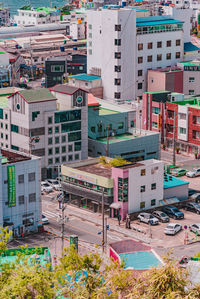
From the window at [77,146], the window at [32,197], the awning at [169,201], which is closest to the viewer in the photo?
the window at [32,197]

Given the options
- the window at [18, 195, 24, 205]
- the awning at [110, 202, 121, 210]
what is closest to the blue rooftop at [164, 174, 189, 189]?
the awning at [110, 202, 121, 210]

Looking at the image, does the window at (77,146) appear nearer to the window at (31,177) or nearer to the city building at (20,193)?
the city building at (20,193)

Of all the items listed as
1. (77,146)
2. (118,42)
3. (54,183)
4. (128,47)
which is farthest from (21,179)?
(128,47)

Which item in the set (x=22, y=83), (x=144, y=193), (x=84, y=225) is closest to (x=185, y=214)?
(x=144, y=193)

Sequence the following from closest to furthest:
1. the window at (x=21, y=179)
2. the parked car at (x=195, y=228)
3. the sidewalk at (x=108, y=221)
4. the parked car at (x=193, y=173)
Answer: the sidewalk at (x=108, y=221)
the window at (x=21, y=179)
the parked car at (x=195, y=228)
the parked car at (x=193, y=173)

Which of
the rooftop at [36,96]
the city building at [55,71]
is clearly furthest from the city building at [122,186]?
the city building at [55,71]

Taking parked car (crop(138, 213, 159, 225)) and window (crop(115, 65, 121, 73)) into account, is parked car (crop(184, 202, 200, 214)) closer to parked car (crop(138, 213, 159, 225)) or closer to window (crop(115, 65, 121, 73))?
parked car (crop(138, 213, 159, 225))

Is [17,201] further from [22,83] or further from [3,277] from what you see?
[22,83]
